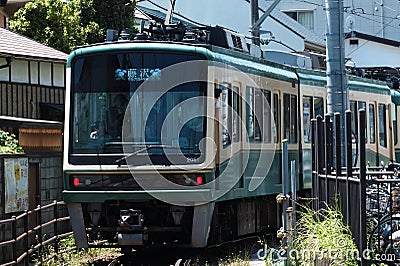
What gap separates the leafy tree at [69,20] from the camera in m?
24.6

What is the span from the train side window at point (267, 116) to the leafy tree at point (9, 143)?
14.4 ft

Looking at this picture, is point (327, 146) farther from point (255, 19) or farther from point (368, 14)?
point (368, 14)

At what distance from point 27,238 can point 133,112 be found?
251 cm

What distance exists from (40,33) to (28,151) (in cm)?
1070

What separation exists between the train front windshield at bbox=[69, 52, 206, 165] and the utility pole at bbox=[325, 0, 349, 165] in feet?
6.34

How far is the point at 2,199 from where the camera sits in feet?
41.9

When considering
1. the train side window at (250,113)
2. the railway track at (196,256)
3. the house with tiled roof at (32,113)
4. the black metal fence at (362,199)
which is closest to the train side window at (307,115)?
the railway track at (196,256)

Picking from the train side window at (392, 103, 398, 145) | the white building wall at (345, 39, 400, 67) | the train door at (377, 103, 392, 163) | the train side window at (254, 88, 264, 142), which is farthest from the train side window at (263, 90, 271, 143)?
the white building wall at (345, 39, 400, 67)

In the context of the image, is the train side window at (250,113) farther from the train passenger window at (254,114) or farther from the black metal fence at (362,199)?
the black metal fence at (362,199)

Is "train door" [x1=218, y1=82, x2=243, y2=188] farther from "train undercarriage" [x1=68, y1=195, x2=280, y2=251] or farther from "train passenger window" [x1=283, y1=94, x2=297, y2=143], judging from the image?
"train passenger window" [x1=283, y1=94, x2=297, y2=143]

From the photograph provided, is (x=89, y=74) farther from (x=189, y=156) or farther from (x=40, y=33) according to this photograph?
(x=40, y=33)

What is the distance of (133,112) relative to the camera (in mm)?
Answer: 12906

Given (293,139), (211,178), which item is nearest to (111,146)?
(211,178)

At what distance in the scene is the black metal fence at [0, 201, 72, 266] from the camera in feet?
36.8
